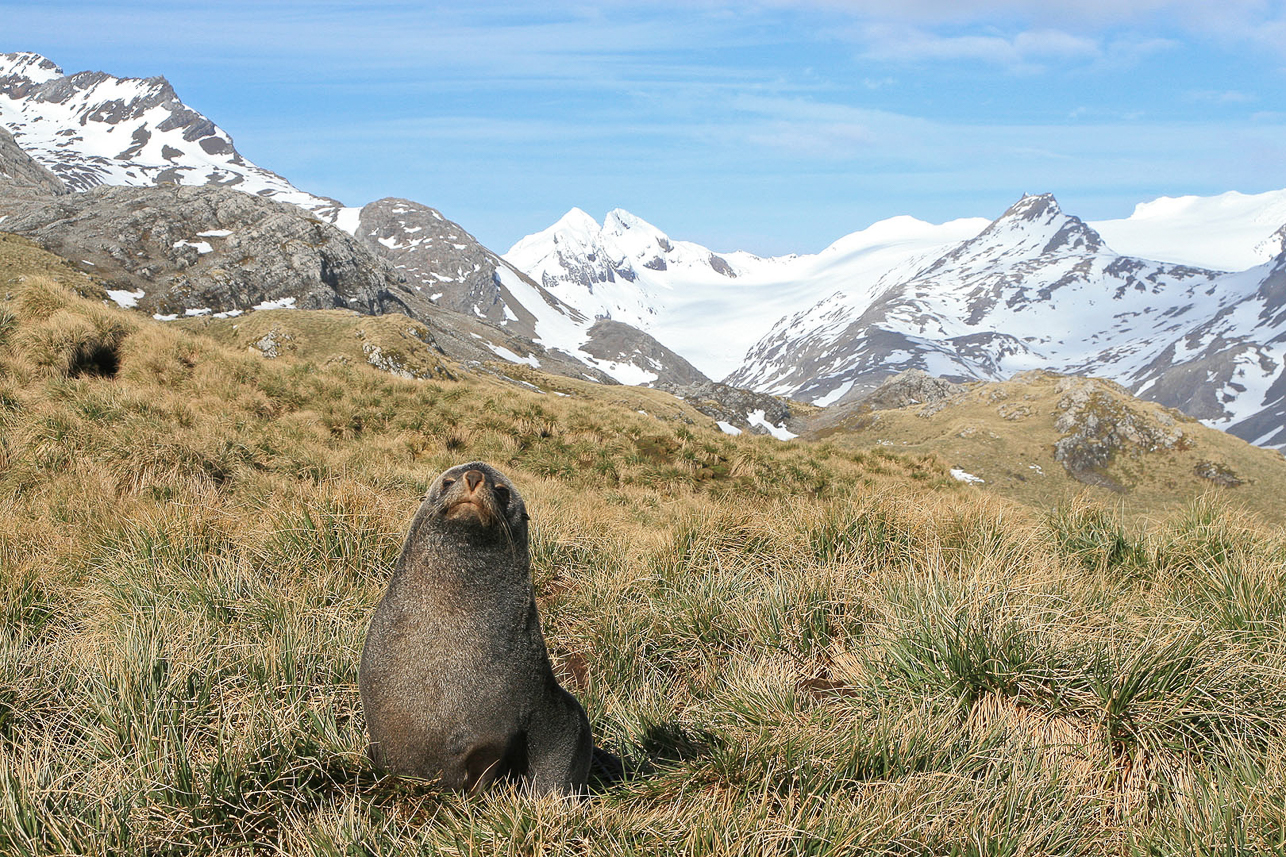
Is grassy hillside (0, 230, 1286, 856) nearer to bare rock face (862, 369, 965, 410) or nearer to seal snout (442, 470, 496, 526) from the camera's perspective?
seal snout (442, 470, 496, 526)

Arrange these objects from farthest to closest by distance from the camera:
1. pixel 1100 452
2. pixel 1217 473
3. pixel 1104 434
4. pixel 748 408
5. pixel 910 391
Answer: pixel 748 408 → pixel 910 391 → pixel 1104 434 → pixel 1100 452 → pixel 1217 473

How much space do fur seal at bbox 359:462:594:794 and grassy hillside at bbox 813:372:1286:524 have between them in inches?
1496

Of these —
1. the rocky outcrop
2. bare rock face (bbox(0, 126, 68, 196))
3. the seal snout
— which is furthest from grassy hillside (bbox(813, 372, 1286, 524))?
bare rock face (bbox(0, 126, 68, 196))

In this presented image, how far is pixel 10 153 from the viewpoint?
174250 mm

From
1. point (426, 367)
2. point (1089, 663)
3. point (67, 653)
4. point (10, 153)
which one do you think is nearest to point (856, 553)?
point (1089, 663)

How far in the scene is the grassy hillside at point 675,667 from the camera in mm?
3160

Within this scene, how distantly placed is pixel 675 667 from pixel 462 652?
303 centimetres

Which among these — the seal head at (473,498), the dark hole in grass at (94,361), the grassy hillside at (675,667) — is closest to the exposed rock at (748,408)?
the dark hole in grass at (94,361)

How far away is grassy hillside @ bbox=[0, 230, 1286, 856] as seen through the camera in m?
3.16

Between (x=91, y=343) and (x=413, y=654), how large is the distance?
13.5 metres

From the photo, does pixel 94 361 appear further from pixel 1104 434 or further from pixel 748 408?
pixel 748 408

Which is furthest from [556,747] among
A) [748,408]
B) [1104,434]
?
[748,408]

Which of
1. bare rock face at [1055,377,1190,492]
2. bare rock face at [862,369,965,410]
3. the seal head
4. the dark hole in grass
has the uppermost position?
the seal head

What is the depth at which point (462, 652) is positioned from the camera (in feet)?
9.95
